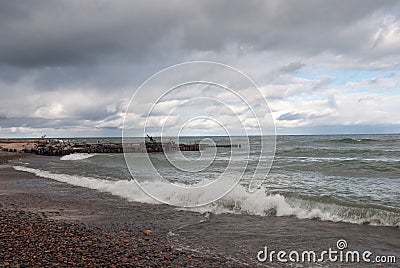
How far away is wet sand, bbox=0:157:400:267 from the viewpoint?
250 inches

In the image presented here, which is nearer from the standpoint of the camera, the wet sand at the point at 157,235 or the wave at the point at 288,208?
the wet sand at the point at 157,235

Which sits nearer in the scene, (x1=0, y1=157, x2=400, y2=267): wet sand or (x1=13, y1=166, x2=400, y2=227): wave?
(x1=0, y1=157, x2=400, y2=267): wet sand

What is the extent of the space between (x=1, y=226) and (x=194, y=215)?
5273 millimetres

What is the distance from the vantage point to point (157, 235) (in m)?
8.17

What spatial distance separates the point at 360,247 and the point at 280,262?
2.18 meters

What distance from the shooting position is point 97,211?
11.0 m

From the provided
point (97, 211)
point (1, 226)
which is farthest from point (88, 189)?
point (1, 226)

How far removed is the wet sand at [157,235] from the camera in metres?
6.34

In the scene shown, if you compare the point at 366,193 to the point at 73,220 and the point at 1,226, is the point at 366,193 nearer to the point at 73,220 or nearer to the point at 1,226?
the point at 73,220

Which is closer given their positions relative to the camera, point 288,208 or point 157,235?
point 157,235

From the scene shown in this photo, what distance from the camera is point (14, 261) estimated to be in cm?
578

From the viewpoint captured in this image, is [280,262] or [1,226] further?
[1,226]

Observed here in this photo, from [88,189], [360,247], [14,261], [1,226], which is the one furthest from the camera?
[88,189]

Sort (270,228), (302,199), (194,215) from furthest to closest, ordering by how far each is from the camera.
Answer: (302,199) → (194,215) → (270,228)
